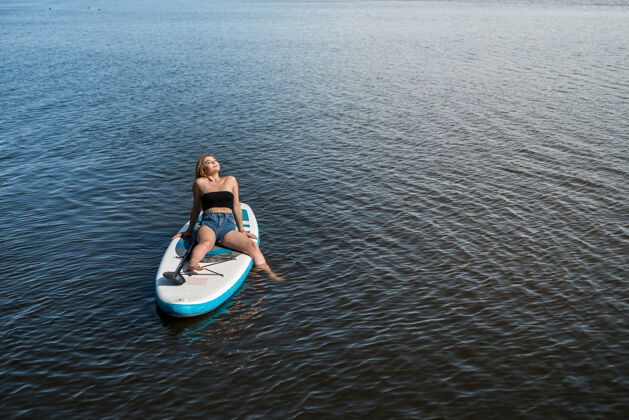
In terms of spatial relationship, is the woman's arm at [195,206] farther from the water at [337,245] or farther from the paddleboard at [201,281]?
the water at [337,245]

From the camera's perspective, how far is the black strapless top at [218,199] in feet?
45.9

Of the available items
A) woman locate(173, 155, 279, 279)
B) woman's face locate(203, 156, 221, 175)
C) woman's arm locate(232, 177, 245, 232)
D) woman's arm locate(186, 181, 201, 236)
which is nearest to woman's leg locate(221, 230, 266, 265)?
woman locate(173, 155, 279, 279)

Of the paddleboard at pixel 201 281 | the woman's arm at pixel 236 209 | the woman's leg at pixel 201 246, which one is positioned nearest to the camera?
the paddleboard at pixel 201 281

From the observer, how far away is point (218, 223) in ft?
46.2

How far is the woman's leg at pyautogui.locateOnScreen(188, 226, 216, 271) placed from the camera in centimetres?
1323

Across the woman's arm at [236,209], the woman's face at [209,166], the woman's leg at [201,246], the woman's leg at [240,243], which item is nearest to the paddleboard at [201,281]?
the woman's leg at [240,243]

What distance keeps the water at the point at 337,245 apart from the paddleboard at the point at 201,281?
39 centimetres

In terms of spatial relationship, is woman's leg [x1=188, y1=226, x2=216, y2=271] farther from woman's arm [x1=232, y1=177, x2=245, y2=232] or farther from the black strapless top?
woman's arm [x1=232, y1=177, x2=245, y2=232]

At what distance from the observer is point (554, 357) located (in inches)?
433

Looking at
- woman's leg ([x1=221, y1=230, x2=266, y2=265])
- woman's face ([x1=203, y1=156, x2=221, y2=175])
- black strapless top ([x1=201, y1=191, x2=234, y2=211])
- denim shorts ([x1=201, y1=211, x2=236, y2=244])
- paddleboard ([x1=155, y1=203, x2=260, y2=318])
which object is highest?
woman's face ([x1=203, y1=156, x2=221, y2=175])

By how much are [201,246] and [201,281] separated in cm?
97

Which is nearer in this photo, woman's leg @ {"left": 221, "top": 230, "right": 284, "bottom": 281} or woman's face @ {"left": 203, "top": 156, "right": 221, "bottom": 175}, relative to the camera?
woman's face @ {"left": 203, "top": 156, "right": 221, "bottom": 175}

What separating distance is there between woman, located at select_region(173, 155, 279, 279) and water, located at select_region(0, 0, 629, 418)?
93 centimetres

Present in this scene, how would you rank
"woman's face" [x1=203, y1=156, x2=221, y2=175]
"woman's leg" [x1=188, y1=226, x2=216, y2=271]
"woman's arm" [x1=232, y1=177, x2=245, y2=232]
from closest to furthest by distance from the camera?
"woman's leg" [x1=188, y1=226, x2=216, y2=271], "woman's face" [x1=203, y1=156, x2=221, y2=175], "woman's arm" [x1=232, y1=177, x2=245, y2=232]
